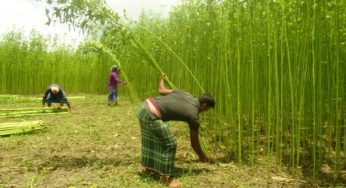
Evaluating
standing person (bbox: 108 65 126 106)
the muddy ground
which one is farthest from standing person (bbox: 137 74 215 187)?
standing person (bbox: 108 65 126 106)

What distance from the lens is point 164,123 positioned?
4.60 meters

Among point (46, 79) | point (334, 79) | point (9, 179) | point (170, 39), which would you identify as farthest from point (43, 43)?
point (334, 79)

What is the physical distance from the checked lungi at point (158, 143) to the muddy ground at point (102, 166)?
20 centimetres

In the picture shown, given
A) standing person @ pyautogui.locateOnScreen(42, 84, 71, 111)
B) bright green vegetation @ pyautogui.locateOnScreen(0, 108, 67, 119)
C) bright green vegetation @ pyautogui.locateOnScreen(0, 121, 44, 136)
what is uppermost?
standing person @ pyautogui.locateOnScreen(42, 84, 71, 111)

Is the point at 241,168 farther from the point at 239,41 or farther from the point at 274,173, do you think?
the point at 239,41

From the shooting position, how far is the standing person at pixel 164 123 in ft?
15.0

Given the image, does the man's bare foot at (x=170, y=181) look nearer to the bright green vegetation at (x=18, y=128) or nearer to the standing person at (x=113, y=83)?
the bright green vegetation at (x=18, y=128)

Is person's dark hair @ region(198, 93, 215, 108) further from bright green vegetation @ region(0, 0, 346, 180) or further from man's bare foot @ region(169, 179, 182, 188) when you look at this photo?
man's bare foot @ region(169, 179, 182, 188)

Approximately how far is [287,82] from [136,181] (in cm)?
235

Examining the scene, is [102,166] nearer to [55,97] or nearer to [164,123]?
[164,123]

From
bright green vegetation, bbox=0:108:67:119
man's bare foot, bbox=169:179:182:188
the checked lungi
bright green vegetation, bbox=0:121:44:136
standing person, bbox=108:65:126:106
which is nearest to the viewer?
man's bare foot, bbox=169:179:182:188

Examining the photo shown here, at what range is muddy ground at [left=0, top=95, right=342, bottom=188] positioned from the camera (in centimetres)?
467

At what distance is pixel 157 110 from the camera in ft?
15.2

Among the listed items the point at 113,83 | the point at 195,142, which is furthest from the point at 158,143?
the point at 113,83
